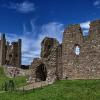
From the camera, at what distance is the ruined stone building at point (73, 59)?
43.6 metres

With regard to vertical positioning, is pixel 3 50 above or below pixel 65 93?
above

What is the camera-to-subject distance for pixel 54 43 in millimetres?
54250

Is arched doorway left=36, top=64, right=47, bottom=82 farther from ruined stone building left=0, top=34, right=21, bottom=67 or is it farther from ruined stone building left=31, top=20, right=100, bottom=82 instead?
ruined stone building left=0, top=34, right=21, bottom=67

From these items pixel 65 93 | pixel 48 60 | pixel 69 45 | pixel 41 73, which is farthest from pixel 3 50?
pixel 65 93

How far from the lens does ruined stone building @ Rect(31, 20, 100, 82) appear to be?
43.6 meters

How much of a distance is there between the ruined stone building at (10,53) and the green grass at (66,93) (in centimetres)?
3884

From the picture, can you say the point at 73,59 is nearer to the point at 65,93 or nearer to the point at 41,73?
the point at 41,73

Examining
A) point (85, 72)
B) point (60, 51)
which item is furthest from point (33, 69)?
point (85, 72)

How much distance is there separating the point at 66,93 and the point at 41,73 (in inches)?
617

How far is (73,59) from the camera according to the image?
46.3m

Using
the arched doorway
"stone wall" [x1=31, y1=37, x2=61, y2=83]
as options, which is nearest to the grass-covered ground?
"stone wall" [x1=31, y1=37, x2=61, y2=83]

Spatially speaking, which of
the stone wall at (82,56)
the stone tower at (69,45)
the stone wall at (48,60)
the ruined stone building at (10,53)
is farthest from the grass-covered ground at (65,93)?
the ruined stone building at (10,53)

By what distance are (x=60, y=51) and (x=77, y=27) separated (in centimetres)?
418

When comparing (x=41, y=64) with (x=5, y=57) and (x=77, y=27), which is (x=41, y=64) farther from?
(x=5, y=57)
